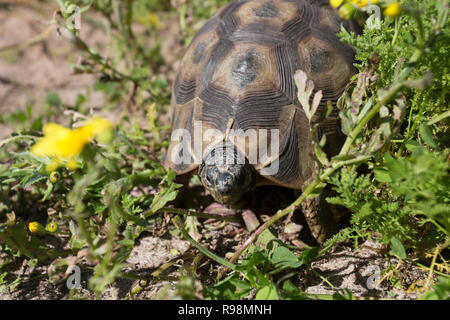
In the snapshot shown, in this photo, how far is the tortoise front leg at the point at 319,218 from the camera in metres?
2.46

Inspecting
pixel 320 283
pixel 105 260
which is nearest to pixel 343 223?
pixel 320 283

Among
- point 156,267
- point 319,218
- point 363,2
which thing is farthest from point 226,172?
point 363,2

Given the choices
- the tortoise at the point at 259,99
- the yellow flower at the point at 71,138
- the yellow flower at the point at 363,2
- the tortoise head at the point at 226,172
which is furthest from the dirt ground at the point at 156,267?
the yellow flower at the point at 363,2

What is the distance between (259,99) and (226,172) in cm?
55

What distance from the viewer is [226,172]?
2.38 metres

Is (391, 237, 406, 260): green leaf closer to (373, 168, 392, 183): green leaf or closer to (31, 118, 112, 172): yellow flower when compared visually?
(373, 168, 392, 183): green leaf

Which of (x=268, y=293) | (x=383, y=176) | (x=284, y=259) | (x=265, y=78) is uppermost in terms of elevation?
(x=265, y=78)

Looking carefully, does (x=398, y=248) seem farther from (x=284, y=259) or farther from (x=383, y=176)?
(x=284, y=259)

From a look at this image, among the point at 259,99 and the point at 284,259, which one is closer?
the point at 284,259

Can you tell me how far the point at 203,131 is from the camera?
8.71ft

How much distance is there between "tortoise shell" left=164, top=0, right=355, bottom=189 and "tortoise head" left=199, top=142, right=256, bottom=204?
0.25 feet

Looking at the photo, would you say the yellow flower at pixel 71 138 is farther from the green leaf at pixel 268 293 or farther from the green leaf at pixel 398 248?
the green leaf at pixel 398 248

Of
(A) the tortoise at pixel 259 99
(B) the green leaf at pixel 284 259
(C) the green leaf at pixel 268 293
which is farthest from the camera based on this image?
(A) the tortoise at pixel 259 99
